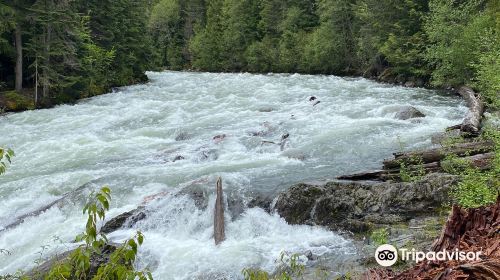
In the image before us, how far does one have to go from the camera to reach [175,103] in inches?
977

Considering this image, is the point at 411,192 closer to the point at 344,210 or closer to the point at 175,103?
the point at 344,210

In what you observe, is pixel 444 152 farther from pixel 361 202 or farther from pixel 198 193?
pixel 198 193

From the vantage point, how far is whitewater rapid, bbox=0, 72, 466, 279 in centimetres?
801

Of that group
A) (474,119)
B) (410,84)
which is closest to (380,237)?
(474,119)

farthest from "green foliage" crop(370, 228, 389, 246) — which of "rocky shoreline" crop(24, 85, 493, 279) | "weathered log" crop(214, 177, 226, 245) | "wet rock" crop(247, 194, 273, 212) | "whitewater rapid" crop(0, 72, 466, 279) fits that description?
"weathered log" crop(214, 177, 226, 245)

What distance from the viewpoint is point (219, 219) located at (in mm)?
8734

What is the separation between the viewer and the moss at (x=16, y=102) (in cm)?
2350

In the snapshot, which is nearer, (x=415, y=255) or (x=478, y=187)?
(x=415, y=255)

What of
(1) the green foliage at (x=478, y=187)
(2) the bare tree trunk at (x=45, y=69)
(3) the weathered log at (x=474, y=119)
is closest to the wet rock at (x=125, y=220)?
(1) the green foliage at (x=478, y=187)

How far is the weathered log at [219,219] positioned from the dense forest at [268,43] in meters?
6.30

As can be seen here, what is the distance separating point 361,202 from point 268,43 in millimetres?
47880

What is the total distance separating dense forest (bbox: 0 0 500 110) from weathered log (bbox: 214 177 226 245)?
20.7ft

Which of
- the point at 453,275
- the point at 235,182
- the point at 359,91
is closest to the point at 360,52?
the point at 359,91

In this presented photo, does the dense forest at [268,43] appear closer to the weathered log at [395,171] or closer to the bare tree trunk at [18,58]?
the bare tree trunk at [18,58]
